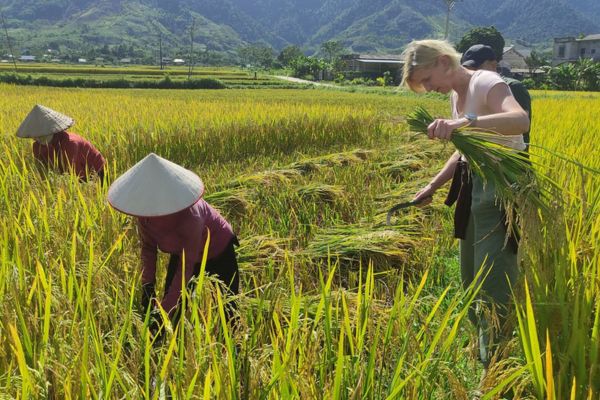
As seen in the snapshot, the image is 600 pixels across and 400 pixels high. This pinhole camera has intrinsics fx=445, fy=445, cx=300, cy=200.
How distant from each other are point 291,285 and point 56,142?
269 cm

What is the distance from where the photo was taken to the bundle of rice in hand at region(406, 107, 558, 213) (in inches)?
59.7

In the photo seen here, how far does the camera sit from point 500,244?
1824 millimetres

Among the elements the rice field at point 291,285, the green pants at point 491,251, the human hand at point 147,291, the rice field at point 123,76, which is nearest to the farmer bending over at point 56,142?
the rice field at point 291,285

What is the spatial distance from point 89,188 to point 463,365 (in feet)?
7.47

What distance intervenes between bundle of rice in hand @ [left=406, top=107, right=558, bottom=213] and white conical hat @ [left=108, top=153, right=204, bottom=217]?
99cm

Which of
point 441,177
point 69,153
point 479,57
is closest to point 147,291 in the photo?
point 441,177

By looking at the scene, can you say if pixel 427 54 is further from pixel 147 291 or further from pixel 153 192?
pixel 147 291

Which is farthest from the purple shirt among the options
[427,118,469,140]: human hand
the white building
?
the white building

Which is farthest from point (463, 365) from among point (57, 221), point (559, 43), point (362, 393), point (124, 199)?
point (559, 43)

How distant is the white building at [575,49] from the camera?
54109 mm

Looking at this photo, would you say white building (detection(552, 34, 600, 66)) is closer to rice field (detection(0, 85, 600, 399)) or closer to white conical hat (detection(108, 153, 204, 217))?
rice field (detection(0, 85, 600, 399))

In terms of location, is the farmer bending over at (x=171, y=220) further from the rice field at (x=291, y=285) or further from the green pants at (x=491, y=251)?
the green pants at (x=491, y=251)

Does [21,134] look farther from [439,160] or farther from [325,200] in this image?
[439,160]

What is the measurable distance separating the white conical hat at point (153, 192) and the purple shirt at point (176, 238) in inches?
5.5
